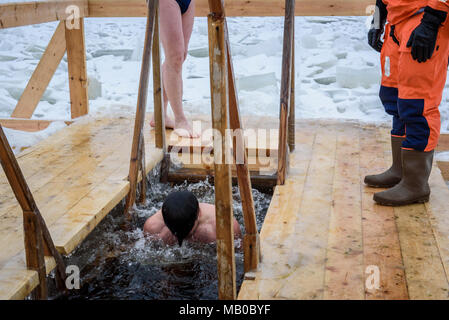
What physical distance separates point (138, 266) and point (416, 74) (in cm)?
157

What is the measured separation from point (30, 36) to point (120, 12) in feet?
18.5

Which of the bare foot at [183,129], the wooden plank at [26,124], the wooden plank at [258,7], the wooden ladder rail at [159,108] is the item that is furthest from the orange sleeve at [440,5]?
the wooden plank at [26,124]

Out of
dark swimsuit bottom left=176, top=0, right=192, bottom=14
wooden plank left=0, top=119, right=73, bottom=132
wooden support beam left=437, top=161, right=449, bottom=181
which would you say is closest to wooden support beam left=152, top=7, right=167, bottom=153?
dark swimsuit bottom left=176, top=0, right=192, bottom=14

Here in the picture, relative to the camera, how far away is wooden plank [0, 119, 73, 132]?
4.53 metres

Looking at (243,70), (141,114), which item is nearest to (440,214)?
(141,114)

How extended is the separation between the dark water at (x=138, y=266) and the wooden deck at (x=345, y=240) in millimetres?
373

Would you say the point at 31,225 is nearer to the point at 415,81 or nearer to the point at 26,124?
the point at 415,81

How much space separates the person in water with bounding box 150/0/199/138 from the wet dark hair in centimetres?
129

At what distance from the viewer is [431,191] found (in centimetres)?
291

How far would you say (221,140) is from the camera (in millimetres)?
1766
